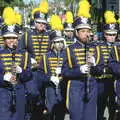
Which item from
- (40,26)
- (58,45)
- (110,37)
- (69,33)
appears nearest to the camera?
(58,45)

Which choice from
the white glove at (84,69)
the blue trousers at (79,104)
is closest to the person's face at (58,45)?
the blue trousers at (79,104)

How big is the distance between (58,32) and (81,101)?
2.64m

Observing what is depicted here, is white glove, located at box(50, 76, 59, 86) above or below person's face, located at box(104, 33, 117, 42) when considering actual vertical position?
below

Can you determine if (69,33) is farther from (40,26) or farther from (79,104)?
(79,104)

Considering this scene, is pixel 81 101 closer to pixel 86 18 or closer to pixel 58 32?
pixel 86 18

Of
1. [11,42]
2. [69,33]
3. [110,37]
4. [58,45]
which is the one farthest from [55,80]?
[69,33]

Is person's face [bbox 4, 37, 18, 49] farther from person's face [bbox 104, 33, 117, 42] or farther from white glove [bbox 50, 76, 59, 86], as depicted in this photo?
person's face [bbox 104, 33, 117, 42]

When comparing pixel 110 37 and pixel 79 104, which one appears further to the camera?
pixel 110 37

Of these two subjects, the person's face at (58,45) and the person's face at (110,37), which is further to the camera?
the person's face at (110,37)

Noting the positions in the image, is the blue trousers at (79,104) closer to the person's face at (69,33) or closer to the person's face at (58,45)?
the person's face at (58,45)

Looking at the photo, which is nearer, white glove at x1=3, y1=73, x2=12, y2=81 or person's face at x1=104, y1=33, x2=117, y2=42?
white glove at x1=3, y1=73, x2=12, y2=81

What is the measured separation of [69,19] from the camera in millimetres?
14992

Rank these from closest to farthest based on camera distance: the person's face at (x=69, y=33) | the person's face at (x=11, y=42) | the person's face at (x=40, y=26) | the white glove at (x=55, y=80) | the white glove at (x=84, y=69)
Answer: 1. the white glove at (x=84, y=69)
2. the person's face at (x=11, y=42)
3. the white glove at (x=55, y=80)
4. the person's face at (x=40, y=26)
5. the person's face at (x=69, y=33)

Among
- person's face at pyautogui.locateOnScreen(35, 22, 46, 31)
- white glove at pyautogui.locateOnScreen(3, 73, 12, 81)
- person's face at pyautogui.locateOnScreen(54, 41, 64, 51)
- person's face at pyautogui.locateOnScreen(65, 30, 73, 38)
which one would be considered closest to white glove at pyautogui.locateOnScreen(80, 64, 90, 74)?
white glove at pyautogui.locateOnScreen(3, 73, 12, 81)
